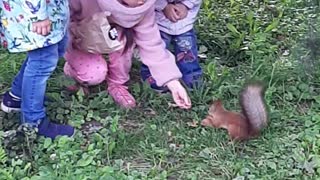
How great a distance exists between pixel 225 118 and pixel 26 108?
→ 885 mm

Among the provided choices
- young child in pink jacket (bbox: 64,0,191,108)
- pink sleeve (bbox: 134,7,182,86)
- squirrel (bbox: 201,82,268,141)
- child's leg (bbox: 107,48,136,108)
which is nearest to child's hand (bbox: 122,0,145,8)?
young child in pink jacket (bbox: 64,0,191,108)

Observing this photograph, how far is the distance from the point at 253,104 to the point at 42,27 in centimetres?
97

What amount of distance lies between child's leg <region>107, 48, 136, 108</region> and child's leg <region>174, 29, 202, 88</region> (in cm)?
26

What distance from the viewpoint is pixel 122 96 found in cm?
395

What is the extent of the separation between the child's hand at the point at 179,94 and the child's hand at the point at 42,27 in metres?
0.67

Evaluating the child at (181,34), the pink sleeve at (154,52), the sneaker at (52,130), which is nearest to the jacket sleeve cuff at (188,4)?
the child at (181,34)

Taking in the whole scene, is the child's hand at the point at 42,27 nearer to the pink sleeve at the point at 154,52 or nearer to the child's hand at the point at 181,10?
the pink sleeve at the point at 154,52

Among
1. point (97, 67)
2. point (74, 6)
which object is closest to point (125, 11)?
point (74, 6)

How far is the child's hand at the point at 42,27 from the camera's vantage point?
3.23 meters

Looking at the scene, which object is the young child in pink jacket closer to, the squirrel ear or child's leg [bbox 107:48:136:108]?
child's leg [bbox 107:48:136:108]

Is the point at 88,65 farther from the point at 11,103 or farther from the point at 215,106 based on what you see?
the point at 215,106

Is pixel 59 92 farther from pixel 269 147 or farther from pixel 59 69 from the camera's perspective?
pixel 269 147

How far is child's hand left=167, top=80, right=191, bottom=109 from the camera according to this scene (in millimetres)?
3617

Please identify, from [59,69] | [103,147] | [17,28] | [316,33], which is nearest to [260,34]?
[316,33]
